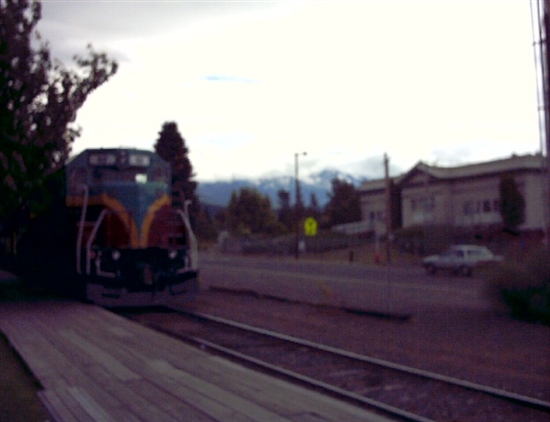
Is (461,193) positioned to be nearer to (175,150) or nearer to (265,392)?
(175,150)

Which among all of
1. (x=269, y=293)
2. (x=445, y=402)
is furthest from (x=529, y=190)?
(x=445, y=402)

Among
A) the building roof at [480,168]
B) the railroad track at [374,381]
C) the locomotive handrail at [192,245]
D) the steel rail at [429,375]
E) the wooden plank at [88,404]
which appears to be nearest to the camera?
the wooden plank at [88,404]

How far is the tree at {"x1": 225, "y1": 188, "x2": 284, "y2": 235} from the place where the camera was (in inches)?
3233

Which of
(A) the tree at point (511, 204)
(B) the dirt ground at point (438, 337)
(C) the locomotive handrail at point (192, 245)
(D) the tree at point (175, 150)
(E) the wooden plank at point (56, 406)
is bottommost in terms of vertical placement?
(B) the dirt ground at point (438, 337)

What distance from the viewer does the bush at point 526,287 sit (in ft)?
48.7

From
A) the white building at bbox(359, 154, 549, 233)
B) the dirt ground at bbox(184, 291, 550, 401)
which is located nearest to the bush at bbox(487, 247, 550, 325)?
the dirt ground at bbox(184, 291, 550, 401)

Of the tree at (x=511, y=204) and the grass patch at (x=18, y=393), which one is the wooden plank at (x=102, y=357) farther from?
the tree at (x=511, y=204)

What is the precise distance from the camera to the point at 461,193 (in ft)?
174

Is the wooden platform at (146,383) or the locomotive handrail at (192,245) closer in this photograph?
the wooden platform at (146,383)

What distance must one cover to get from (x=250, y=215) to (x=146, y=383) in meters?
75.2

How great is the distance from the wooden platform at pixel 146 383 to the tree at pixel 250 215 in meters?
70.7

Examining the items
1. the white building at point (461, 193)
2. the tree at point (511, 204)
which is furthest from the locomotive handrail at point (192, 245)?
the tree at point (511, 204)

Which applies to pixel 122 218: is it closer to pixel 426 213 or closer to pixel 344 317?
pixel 344 317

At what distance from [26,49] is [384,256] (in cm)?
3193
